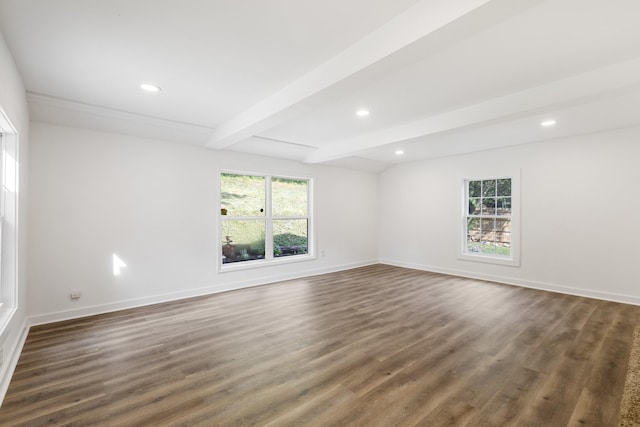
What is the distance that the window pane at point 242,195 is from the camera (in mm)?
5031

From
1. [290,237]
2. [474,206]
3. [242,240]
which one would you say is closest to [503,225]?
[474,206]

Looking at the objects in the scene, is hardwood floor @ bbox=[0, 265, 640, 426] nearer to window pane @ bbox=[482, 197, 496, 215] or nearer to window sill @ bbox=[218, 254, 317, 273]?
window sill @ bbox=[218, 254, 317, 273]

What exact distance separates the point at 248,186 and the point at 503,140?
174 inches

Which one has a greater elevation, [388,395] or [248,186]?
[248,186]

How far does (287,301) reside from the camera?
4.27 metres

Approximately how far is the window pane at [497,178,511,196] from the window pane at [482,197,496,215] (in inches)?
6.9

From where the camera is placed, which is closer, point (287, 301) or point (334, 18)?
point (334, 18)

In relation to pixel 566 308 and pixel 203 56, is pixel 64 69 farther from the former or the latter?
pixel 566 308

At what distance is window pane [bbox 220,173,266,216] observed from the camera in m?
5.03

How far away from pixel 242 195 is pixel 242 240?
0.80 metres

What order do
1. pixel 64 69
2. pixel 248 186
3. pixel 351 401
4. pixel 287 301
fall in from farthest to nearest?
1. pixel 248 186
2. pixel 287 301
3. pixel 64 69
4. pixel 351 401

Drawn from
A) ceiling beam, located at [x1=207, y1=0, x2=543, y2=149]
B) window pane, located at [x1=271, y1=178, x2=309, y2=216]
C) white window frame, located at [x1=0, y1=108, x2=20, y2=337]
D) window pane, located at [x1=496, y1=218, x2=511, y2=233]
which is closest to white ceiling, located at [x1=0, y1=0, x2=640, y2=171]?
ceiling beam, located at [x1=207, y1=0, x2=543, y2=149]

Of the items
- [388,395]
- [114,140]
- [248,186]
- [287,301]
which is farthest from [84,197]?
[388,395]

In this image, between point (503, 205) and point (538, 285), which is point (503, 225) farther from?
point (538, 285)
